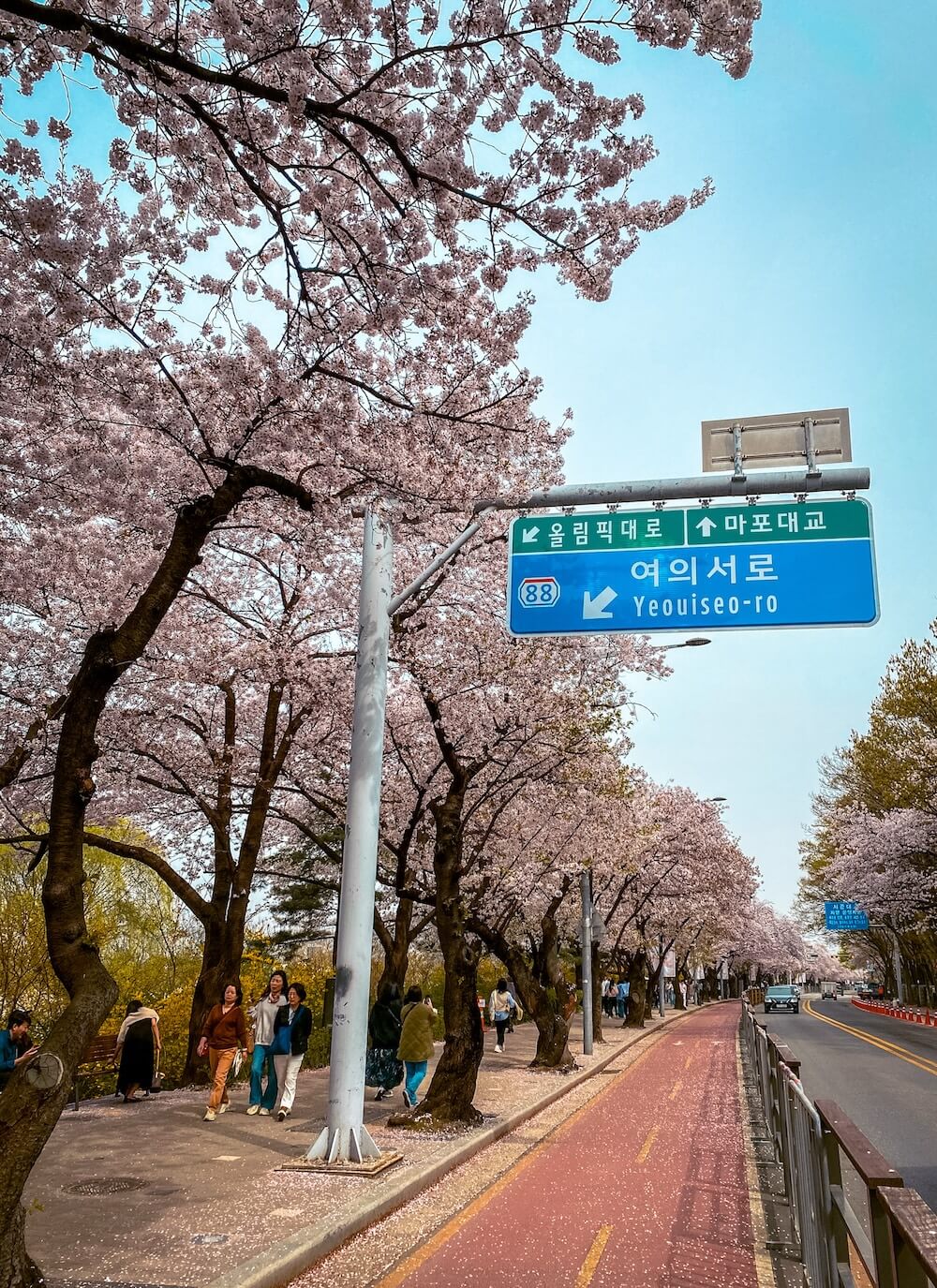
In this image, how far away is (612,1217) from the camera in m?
7.89

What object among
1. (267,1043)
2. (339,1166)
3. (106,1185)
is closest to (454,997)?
(267,1043)

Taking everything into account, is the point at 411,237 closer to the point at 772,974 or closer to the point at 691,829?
the point at 691,829

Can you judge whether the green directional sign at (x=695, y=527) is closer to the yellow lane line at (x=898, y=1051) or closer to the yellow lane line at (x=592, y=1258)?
the yellow lane line at (x=592, y=1258)

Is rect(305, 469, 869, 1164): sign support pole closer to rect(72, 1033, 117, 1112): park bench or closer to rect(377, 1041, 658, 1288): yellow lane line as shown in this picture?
rect(377, 1041, 658, 1288): yellow lane line

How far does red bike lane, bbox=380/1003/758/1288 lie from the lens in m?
6.39

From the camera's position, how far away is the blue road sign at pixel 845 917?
5553cm

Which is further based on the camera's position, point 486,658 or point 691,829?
point 691,829

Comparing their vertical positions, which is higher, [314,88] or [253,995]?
[314,88]

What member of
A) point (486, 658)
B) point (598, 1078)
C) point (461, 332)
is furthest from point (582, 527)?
point (598, 1078)

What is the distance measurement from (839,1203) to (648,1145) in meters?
7.60

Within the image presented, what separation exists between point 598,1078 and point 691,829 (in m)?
22.0

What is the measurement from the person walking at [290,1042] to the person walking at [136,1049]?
98.1 inches

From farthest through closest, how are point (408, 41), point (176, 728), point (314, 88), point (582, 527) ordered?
1. point (176, 728)
2. point (582, 527)
3. point (314, 88)
4. point (408, 41)

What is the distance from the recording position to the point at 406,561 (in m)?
15.5
